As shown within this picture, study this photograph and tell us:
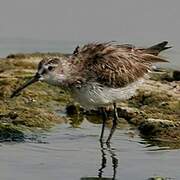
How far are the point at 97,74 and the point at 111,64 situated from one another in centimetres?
36

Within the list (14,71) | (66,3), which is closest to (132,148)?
(14,71)

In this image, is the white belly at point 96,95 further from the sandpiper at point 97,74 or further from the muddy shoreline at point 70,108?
the muddy shoreline at point 70,108

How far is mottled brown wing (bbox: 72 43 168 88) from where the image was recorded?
12.7 meters

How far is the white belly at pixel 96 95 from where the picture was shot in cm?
1245

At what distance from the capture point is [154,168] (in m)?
10.9

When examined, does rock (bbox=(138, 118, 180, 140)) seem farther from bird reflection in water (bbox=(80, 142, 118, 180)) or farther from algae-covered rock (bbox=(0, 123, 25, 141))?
algae-covered rock (bbox=(0, 123, 25, 141))

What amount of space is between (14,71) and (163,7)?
6.06 m

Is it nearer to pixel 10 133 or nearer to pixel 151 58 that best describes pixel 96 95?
pixel 10 133

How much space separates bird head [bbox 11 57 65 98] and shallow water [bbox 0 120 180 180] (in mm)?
849

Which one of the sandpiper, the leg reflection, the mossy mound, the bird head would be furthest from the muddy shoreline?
the leg reflection

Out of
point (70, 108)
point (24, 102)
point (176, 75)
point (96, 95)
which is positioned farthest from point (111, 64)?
point (176, 75)

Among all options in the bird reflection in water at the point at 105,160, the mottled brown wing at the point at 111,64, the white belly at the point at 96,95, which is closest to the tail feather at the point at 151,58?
the mottled brown wing at the point at 111,64

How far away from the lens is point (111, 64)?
12914 mm

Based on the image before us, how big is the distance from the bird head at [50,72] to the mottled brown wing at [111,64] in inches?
15.8
